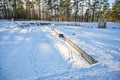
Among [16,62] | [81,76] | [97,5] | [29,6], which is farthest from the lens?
[29,6]

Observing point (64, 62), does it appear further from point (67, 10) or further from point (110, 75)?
point (67, 10)

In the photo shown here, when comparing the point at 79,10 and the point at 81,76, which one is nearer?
the point at 81,76

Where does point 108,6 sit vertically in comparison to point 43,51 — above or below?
above

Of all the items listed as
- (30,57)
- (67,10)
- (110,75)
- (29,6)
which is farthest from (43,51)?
(29,6)

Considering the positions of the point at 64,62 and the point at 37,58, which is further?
the point at 37,58

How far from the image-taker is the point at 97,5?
40.2 meters

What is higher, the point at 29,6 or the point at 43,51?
the point at 29,6

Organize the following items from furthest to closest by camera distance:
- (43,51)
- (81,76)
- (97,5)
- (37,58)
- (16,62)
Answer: (97,5) → (43,51) → (37,58) → (16,62) → (81,76)

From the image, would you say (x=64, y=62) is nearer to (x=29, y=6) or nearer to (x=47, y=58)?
(x=47, y=58)

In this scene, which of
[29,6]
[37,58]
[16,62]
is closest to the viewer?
[16,62]

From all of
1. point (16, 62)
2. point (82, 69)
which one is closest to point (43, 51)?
point (16, 62)

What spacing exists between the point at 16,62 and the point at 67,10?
36.0 meters

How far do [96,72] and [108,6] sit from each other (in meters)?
40.0

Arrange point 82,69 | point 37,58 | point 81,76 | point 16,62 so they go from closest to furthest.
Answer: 1. point 81,76
2. point 82,69
3. point 16,62
4. point 37,58
